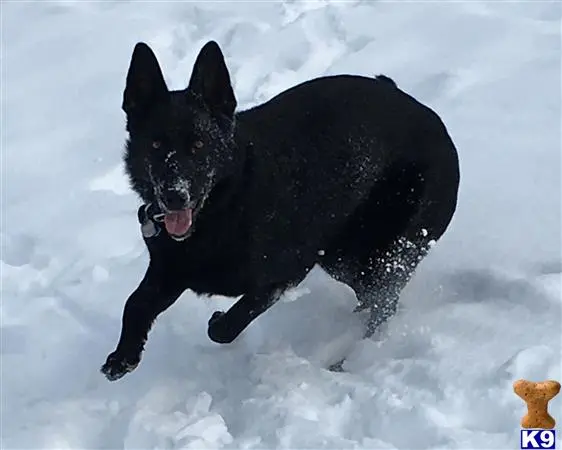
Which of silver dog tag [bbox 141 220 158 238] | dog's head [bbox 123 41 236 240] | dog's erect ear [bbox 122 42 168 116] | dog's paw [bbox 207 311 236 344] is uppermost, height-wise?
dog's erect ear [bbox 122 42 168 116]

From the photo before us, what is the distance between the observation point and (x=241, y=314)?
12.6 ft

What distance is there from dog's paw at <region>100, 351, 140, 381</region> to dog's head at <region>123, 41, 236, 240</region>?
567mm

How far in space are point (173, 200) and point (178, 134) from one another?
0.80 feet

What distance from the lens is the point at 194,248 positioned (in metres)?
3.53

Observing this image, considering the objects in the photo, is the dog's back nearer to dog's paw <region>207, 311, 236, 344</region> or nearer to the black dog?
the black dog

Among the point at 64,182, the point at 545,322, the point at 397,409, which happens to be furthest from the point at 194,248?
the point at 64,182

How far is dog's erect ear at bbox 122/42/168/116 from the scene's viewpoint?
339 centimetres

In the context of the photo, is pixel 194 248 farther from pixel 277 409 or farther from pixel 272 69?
pixel 272 69

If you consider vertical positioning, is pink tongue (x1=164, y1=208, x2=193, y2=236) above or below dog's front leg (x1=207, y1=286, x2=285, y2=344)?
above

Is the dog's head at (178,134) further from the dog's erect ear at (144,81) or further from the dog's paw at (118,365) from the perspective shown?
the dog's paw at (118,365)

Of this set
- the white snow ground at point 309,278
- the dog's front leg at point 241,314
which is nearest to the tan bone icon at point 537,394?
the white snow ground at point 309,278

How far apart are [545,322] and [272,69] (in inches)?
105

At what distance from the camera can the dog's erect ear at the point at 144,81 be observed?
339 cm

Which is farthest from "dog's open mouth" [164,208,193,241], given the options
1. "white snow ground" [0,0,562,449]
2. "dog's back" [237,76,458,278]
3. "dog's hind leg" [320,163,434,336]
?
"dog's hind leg" [320,163,434,336]
